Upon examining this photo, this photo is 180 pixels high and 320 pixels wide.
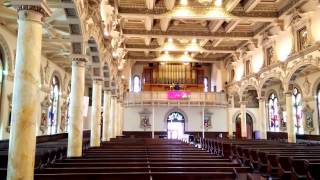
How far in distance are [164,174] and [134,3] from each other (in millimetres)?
13147

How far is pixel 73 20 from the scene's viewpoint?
8562 millimetres

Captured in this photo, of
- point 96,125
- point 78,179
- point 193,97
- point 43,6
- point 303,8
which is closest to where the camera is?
point 78,179

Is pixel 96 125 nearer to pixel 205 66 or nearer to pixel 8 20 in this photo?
pixel 8 20

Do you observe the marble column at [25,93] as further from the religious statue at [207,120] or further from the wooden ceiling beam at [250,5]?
the religious statue at [207,120]

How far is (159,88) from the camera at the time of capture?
3034cm

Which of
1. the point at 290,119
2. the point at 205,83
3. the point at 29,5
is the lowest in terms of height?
the point at 290,119

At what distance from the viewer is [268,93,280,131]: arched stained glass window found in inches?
998

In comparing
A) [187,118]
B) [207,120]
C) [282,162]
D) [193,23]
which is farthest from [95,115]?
[207,120]

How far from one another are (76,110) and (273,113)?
20.8m

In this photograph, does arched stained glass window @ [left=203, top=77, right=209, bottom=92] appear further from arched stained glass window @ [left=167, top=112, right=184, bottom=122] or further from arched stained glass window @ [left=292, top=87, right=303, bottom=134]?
arched stained glass window @ [left=292, top=87, right=303, bottom=134]

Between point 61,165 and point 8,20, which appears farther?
point 8,20

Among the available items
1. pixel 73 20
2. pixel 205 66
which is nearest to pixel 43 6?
pixel 73 20

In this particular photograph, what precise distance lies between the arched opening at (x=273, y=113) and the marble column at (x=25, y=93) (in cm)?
2314

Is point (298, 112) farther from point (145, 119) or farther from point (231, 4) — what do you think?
point (145, 119)
